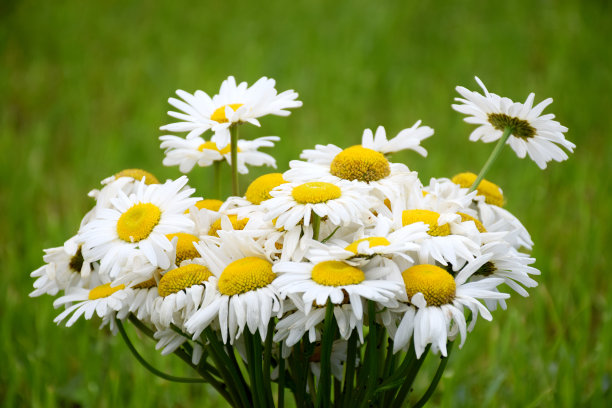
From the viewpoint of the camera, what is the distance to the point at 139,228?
2.35ft

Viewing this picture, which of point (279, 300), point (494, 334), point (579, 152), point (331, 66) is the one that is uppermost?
point (331, 66)

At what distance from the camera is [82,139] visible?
2.65m

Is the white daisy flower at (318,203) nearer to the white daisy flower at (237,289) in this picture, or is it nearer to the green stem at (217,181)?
the white daisy flower at (237,289)

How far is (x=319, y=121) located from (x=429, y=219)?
2.06 m

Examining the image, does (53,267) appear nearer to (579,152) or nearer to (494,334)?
(494,334)

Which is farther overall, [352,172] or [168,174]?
[168,174]

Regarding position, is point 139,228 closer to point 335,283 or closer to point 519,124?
point 335,283

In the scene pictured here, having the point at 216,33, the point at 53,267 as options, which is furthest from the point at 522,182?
the point at 216,33

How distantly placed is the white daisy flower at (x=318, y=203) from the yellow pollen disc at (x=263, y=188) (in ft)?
0.24

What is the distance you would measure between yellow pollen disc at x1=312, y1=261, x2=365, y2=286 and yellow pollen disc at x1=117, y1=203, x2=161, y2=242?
0.66 ft

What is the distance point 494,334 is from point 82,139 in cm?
183

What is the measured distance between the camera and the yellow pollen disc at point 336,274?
0.63 meters

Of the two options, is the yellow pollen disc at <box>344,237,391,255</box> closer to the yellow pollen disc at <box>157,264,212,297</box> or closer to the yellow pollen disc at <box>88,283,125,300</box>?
the yellow pollen disc at <box>157,264,212,297</box>

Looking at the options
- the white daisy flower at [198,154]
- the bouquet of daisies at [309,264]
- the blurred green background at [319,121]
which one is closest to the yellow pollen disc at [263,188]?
the bouquet of daisies at [309,264]
